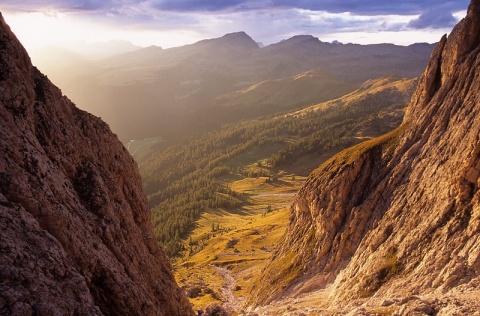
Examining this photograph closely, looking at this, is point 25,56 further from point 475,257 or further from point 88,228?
point 475,257

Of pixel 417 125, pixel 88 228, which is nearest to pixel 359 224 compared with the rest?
pixel 417 125

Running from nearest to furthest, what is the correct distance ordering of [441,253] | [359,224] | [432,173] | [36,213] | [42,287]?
[42,287]
[36,213]
[441,253]
[432,173]
[359,224]

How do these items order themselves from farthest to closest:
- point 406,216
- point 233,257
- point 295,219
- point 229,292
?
point 233,257, point 229,292, point 295,219, point 406,216

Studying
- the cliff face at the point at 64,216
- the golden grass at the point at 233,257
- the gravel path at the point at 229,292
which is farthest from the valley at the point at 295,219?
the golden grass at the point at 233,257

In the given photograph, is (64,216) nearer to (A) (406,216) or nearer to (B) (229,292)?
(A) (406,216)

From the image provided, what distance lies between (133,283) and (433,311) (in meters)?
23.5

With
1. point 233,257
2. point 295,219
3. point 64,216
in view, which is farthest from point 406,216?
point 233,257

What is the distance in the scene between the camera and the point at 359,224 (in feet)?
187

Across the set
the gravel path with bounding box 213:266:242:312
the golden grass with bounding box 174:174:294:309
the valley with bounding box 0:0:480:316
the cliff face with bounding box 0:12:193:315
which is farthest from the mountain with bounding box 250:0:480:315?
the golden grass with bounding box 174:174:294:309

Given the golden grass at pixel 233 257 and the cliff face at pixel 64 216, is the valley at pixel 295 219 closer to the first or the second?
the cliff face at pixel 64 216

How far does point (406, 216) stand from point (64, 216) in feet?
132

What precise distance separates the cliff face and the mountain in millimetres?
21226

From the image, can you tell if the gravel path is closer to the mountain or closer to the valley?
the valley

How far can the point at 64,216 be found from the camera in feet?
74.5
